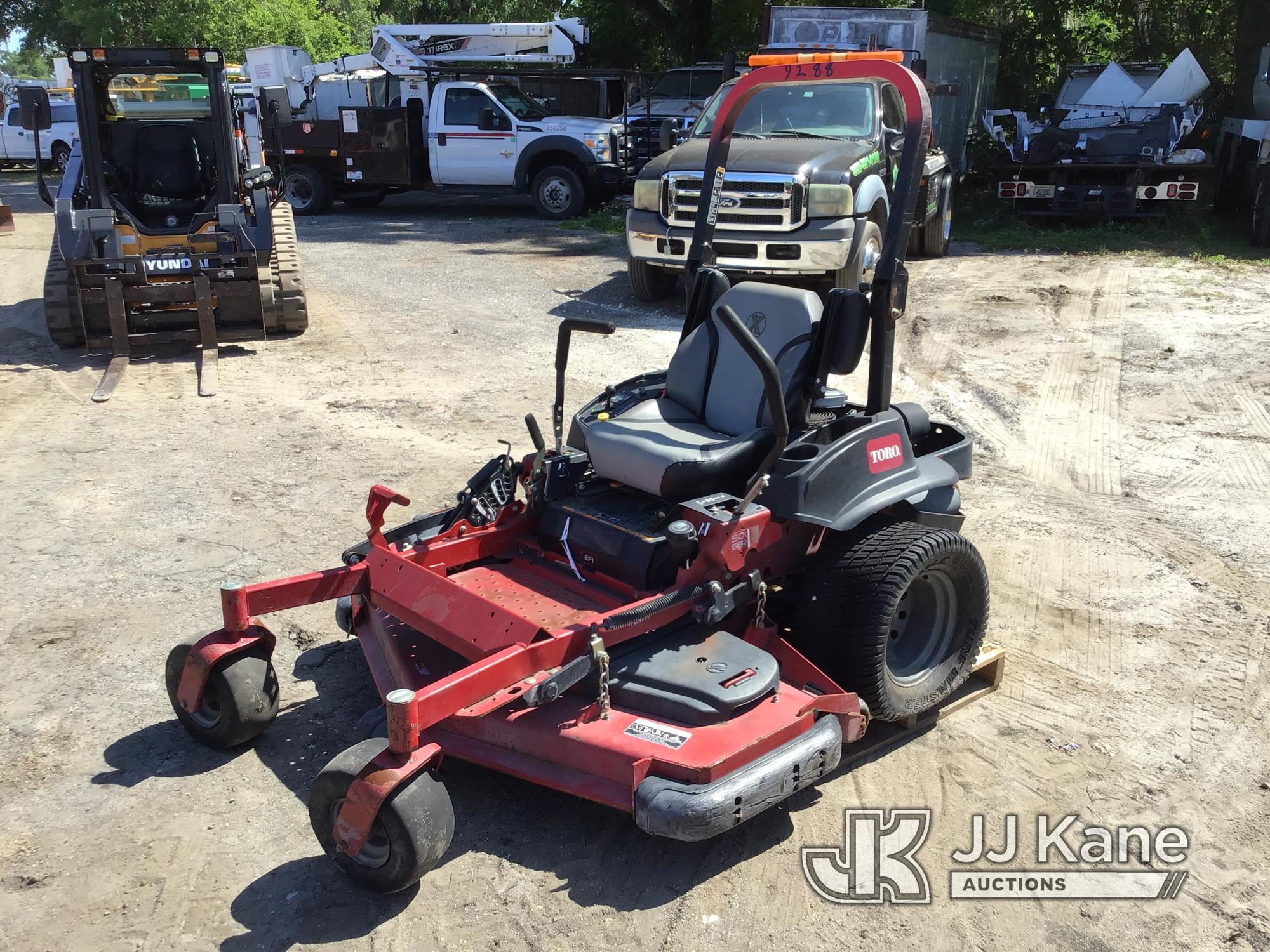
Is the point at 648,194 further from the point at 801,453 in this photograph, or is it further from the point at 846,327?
the point at 801,453

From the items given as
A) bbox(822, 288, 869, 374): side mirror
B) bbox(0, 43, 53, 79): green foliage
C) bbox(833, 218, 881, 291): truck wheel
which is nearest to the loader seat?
bbox(833, 218, 881, 291): truck wheel

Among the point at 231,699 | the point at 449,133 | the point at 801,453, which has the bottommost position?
the point at 231,699

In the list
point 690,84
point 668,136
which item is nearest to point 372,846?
point 668,136

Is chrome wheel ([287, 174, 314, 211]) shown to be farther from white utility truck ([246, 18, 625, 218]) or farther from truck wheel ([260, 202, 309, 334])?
truck wheel ([260, 202, 309, 334])

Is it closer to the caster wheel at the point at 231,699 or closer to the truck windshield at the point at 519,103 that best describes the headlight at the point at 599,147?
the truck windshield at the point at 519,103

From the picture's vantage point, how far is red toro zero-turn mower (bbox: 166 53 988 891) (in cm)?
357

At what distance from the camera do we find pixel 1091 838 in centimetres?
385

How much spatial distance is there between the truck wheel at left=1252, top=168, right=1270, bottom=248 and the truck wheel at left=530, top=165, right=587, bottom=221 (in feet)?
30.9

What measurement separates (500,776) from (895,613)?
63.9 inches

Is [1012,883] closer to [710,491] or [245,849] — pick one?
[710,491]

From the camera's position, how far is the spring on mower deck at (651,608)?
12.6ft

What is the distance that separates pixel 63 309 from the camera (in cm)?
1019

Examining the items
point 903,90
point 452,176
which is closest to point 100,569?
point 903,90

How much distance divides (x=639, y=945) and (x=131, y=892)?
1608 mm
